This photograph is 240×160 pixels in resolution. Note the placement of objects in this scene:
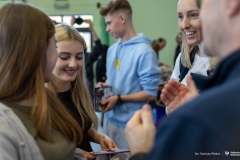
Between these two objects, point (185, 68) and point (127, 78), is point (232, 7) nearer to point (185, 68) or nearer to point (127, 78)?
point (185, 68)

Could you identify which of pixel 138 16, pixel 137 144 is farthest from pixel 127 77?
pixel 138 16

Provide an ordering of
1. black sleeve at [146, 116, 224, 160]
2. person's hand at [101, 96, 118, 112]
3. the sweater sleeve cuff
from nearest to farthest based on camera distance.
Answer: black sleeve at [146, 116, 224, 160], the sweater sleeve cuff, person's hand at [101, 96, 118, 112]

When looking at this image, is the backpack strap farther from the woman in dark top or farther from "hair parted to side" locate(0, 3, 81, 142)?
"hair parted to side" locate(0, 3, 81, 142)

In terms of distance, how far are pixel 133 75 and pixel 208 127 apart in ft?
6.85

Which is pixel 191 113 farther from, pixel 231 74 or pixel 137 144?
pixel 137 144

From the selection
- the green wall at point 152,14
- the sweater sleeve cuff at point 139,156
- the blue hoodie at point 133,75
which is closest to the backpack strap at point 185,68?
the blue hoodie at point 133,75

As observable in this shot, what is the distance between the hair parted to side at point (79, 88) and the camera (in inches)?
73.2

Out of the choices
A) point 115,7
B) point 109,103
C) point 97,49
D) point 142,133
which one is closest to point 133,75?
point 109,103

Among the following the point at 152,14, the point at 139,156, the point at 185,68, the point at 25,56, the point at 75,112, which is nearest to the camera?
the point at 139,156

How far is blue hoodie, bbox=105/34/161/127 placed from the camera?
2.64 metres

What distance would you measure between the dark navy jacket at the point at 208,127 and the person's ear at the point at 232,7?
0.09 m

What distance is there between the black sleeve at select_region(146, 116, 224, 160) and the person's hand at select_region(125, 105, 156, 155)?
144 mm

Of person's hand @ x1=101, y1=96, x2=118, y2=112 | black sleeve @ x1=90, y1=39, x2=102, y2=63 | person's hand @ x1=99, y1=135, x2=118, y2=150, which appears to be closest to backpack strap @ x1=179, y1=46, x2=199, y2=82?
person's hand @ x1=99, y1=135, x2=118, y2=150

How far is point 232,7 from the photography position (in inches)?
25.6
